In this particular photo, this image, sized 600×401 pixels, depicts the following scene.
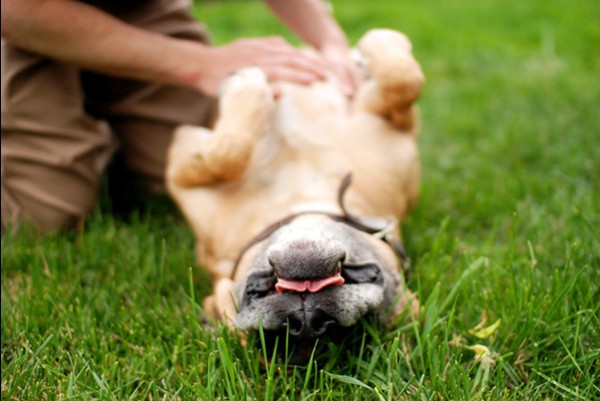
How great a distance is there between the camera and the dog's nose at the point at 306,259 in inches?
70.2

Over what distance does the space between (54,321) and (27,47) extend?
1.13 meters

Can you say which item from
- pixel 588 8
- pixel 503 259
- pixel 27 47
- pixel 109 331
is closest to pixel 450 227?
pixel 503 259

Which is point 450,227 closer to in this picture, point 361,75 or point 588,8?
point 361,75

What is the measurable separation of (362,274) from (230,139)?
2.61 feet

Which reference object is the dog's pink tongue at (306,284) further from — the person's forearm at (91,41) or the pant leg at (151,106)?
the pant leg at (151,106)

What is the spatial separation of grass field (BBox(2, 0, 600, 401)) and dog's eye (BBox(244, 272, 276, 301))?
0.52ft

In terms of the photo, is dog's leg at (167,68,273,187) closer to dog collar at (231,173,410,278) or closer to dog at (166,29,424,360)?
dog at (166,29,424,360)

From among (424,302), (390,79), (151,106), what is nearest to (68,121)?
(151,106)

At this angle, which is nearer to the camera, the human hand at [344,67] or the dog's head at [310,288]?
the dog's head at [310,288]

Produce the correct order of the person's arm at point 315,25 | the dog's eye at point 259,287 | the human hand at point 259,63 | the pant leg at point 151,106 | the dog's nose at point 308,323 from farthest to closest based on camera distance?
the pant leg at point 151,106
the person's arm at point 315,25
the human hand at point 259,63
the dog's eye at point 259,287
the dog's nose at point 308,323

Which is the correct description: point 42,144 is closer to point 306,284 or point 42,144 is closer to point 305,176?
point 305,176

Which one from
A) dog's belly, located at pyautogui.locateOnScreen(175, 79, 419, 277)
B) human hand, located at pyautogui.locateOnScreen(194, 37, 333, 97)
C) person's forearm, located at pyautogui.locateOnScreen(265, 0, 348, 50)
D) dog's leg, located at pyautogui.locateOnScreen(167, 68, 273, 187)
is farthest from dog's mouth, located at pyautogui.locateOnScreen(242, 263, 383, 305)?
person's forearm, located at pyautogui.locateOnScreen(265, 0, 348, 50)

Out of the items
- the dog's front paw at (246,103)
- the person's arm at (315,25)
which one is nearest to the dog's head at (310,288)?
the dog's front paw at (246,103)

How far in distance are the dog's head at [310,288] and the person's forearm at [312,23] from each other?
141cm
